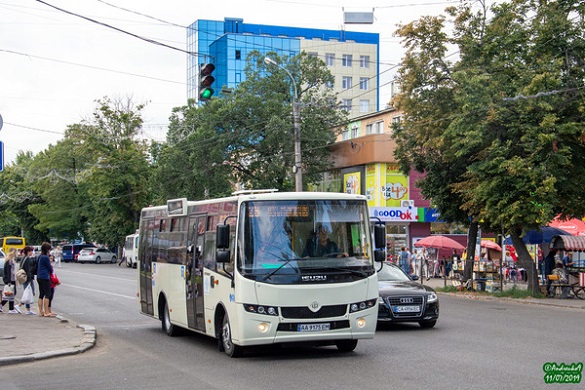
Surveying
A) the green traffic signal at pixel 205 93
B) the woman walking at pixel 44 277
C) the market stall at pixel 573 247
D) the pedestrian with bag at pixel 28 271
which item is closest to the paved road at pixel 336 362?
the woman walking at pixel 44 277

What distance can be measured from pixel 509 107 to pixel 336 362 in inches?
730

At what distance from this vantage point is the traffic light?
15.7 m

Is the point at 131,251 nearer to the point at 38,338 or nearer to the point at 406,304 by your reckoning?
the point at 38,338

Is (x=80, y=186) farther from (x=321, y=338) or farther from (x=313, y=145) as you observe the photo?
(x=321, y=338)

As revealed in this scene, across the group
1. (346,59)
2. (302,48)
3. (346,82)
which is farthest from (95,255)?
(346,59)

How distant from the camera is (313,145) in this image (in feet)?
172

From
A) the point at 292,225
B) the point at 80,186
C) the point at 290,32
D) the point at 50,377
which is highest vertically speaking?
the point at 290,32

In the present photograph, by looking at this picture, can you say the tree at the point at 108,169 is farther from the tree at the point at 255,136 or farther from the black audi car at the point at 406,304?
the black audi car at the point at 406,304

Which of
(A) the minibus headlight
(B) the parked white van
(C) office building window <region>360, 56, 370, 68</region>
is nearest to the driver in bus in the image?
(A) the minibus headlight

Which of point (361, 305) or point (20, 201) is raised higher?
point (20, 201)

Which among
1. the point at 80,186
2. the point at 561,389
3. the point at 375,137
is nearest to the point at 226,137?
the point at 375,137

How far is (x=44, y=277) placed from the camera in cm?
1966

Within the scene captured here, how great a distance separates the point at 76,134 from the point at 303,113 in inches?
1201

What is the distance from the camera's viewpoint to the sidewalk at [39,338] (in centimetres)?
1300
